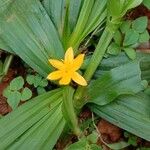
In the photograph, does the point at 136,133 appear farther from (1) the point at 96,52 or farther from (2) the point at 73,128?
(1) the point at 96,52

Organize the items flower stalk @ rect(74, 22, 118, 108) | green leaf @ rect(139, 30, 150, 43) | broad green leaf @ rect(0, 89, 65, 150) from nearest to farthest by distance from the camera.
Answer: broad green leaf @ rect(0, 89, 65, 150), flower stalk @ rect(74, 22, 118, 108), green leaf @ rect(139, 30, 150, 43)

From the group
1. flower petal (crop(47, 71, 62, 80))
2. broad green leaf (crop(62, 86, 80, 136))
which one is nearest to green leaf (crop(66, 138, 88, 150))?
broad green leaf (crop(62, 86, 80, 136))

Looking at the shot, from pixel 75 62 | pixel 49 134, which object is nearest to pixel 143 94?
pixel 75 62

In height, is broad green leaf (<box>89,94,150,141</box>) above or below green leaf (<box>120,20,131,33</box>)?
below

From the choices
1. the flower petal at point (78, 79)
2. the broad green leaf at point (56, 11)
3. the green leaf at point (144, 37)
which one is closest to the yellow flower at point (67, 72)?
the flower petal at point (78, 79)

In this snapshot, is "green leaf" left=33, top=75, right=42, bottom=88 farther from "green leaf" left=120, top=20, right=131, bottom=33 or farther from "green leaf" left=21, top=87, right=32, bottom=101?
"green leaf" left=120, top=20, right=131, bottom=33
